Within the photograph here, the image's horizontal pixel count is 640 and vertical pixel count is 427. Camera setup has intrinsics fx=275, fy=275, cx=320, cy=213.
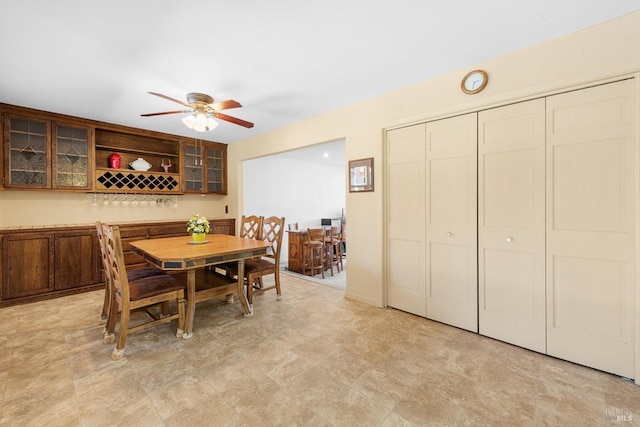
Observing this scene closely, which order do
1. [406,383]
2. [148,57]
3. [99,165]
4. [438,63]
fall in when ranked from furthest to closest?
[99,165], [438,63], [148,57], [406,383]

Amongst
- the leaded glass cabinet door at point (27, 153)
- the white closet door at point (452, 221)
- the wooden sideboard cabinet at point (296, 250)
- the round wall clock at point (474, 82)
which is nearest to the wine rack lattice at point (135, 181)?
the leaded glass cabinet door at point (27, 153)

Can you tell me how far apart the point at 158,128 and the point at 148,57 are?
93.9 inches

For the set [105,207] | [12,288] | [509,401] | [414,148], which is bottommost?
[509,401]

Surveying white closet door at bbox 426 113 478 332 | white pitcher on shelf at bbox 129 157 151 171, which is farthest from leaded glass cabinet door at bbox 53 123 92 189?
white closet door at bbox 426 113 478 332

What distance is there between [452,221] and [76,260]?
4.62 m

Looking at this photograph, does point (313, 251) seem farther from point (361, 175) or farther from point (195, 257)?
point (195, 257)

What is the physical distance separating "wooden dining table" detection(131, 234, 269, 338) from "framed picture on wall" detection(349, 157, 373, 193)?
4.32 feet

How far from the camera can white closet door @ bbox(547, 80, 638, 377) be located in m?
1.86

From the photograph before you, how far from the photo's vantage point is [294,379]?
1.88 m

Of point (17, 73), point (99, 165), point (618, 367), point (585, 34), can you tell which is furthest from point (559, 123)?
point (99, 165)

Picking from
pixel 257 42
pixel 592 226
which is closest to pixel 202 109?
pixel 257 42

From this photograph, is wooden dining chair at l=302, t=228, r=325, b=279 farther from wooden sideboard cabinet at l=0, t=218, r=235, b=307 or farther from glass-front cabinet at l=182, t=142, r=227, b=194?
wooden sideboard cabinet at l=0, t=218, r=235, b=307

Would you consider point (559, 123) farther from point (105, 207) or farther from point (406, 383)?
point (105, 207)

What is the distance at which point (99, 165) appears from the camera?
14.0ft
